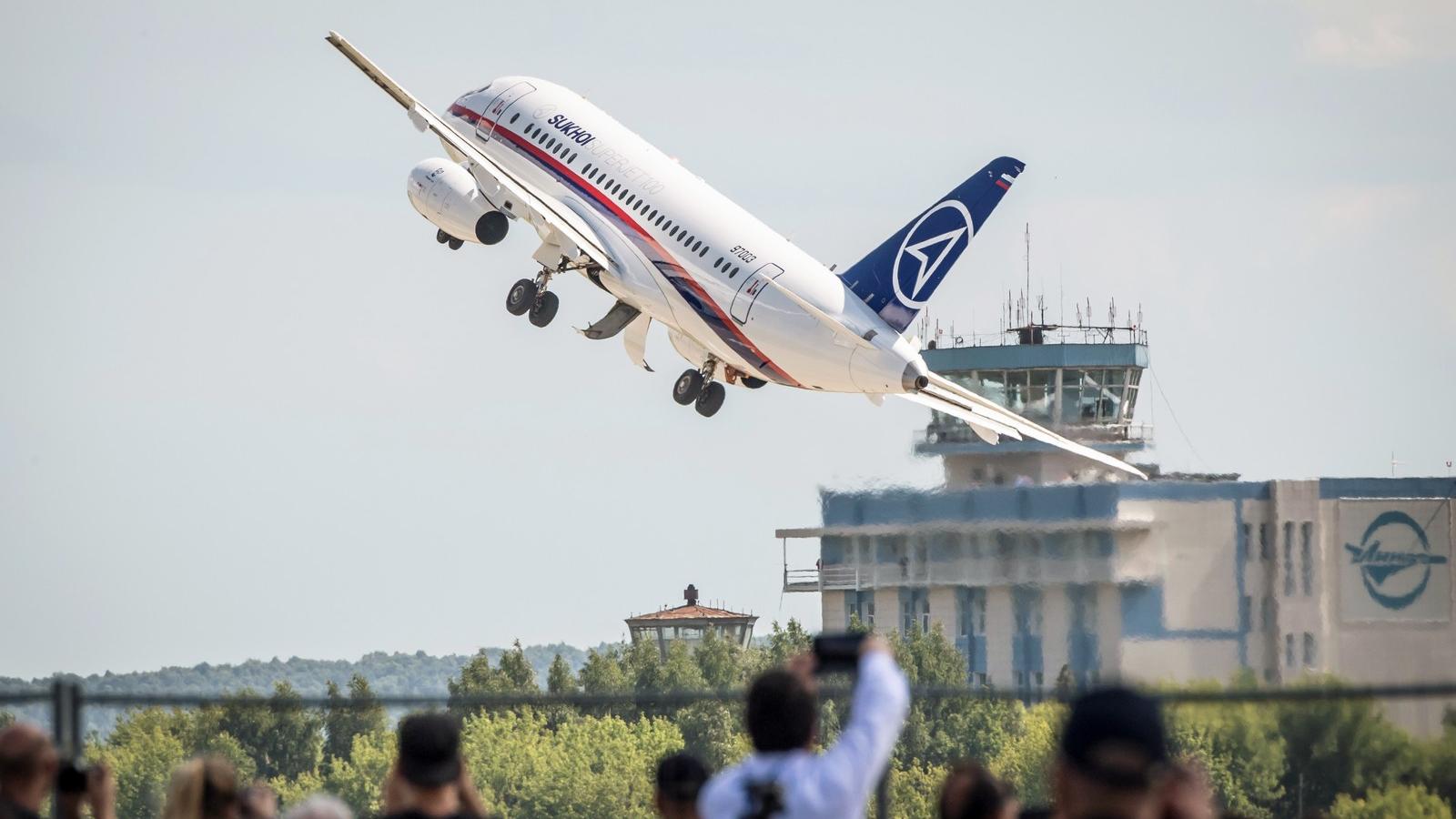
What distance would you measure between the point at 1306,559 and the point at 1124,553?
12.1 m

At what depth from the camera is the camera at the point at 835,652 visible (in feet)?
39.3

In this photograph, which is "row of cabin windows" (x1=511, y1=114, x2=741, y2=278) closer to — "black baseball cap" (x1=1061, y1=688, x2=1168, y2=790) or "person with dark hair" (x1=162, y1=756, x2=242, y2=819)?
"person with dark hair" (x1=162, y1=756, x2=242, y2=819)

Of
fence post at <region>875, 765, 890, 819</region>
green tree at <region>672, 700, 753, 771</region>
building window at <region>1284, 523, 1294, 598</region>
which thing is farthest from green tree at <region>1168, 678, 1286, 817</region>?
building window at <region>1284, 523, 1294, 598</region>

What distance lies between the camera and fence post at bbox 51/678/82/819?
16.7 meters

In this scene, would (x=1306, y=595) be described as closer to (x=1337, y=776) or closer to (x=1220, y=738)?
(x=1220, y=738)

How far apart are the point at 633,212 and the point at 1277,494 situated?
209 ft

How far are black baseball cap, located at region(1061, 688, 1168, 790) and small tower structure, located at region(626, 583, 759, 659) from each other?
165448 mm

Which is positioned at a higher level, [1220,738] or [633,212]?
[633,212]

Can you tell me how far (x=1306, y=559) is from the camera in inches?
4567

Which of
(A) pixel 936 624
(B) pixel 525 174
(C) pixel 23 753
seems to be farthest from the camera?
(A) pixel 936 624

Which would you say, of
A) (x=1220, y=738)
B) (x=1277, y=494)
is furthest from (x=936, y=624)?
(x=1220, y=738)

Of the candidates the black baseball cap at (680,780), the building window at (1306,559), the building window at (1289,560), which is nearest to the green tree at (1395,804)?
the black baseball cap at (680,780)

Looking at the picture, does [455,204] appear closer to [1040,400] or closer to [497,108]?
[497,108]

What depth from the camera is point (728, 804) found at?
1191 centimetres
